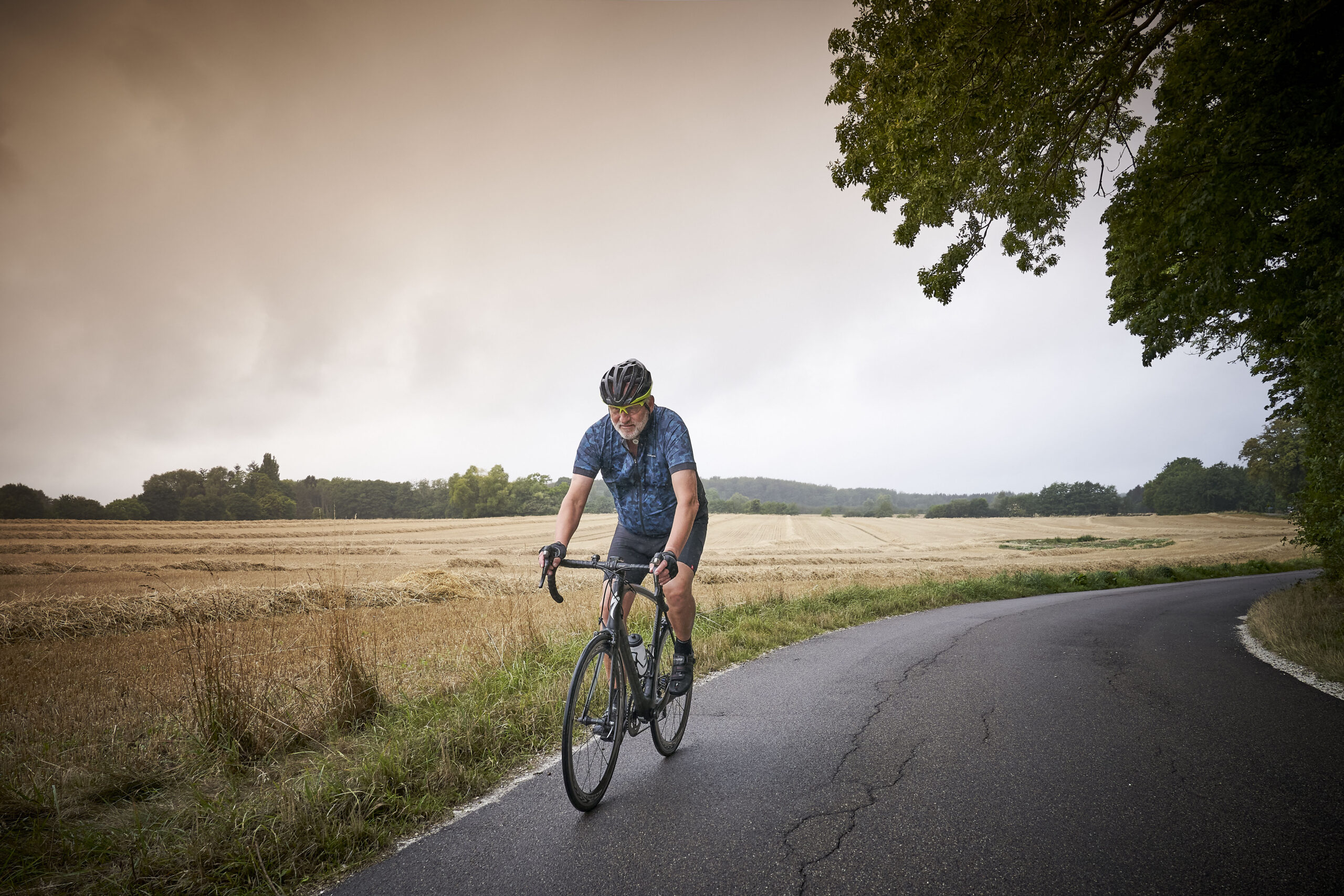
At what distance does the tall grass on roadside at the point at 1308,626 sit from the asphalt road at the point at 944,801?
0.82 meters

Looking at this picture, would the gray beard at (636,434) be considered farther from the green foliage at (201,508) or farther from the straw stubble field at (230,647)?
the green foliage at (201,508)

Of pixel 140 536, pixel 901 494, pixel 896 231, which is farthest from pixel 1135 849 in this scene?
pixel 901 494

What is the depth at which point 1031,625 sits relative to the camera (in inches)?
380

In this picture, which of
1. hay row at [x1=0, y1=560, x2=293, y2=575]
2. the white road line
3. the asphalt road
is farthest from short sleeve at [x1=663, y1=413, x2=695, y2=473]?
hay row at [x1=0, y1=560, x2=293, y2=575]

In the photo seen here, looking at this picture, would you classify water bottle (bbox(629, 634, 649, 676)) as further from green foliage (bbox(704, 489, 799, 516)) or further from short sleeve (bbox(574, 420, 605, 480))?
green foliage (bbox(704, 489, 799, 516))

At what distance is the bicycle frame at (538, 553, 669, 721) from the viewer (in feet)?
10.6

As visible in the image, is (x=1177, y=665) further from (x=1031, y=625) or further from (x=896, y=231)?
(x=896, y=231)

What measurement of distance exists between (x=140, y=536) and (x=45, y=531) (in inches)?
132

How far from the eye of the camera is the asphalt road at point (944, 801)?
2.38 m

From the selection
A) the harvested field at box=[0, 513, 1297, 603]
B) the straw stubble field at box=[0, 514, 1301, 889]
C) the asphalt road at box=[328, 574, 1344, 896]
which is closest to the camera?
the asphalt road at box=[328, 574, 1344, 896]

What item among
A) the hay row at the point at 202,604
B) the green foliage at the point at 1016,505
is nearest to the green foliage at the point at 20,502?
the hay row at the point at 202,604

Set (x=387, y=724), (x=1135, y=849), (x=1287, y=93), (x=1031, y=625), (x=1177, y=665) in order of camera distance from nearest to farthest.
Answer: (x=1135, y=849)
(x=387, y=724)
(x=1287, y=93)
(x=1177, y=665)
(x=1031, y=625)

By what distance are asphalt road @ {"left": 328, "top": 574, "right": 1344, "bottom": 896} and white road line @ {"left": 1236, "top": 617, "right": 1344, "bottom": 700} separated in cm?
25

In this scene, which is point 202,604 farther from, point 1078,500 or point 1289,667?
point 1078,500
